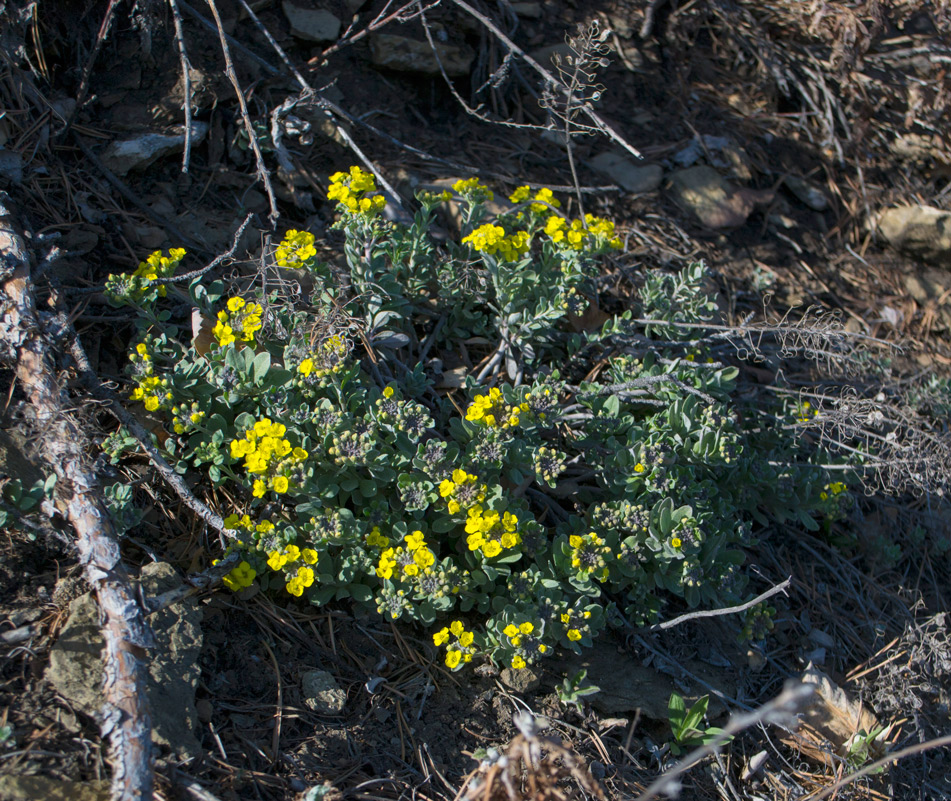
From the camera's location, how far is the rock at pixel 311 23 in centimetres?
412

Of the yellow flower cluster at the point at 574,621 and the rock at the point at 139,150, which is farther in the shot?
the rock at the point at 139,150

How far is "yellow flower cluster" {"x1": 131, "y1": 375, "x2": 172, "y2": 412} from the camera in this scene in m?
2.69

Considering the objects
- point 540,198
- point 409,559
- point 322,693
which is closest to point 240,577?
point 322,693

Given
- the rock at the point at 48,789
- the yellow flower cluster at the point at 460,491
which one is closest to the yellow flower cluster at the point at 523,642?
the yellow flower cluster at the point at 460,491

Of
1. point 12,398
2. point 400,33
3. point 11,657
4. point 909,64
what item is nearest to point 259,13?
point 400,33

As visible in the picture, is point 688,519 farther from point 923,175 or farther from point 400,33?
point 923,175

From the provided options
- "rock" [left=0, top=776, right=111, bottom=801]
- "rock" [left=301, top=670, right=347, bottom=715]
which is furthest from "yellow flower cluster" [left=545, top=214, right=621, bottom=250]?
"rock" [left=0, top=776, right=111, bottom=801]

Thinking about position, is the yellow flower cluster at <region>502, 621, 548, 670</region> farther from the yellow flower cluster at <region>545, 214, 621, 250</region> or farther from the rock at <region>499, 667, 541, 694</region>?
the yellow flower cluster at <region>545, 214, 621, 250</region>

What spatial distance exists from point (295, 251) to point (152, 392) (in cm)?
90

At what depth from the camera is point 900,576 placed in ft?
12.3

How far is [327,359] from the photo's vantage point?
2758 millimetres

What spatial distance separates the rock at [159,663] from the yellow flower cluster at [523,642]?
107cm

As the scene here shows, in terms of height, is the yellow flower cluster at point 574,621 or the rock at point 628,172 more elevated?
the rock at point 628,172

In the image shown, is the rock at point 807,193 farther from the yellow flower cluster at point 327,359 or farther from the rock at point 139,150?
the rock at point 139,150
